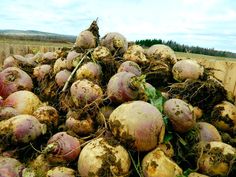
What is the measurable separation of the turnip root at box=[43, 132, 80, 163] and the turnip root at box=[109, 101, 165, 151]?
0.35 meters

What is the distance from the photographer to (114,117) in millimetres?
2945

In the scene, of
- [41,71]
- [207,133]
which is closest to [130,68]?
[207,133]

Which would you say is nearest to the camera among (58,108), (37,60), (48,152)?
(48,152)

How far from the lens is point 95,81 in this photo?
3490 millimetres

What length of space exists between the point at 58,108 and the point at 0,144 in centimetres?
80

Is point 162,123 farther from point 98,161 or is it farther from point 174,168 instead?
point 98,161

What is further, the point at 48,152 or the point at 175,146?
Answer: the point at 175,146

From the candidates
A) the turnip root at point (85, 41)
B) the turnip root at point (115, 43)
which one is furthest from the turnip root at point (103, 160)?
the turnip root at point (85, 41)

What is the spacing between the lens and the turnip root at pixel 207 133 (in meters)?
3.38

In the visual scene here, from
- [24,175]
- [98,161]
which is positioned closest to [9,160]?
[24,175]

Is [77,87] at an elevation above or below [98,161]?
above

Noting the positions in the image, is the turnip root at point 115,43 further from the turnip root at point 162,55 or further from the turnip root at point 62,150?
the turnip root at point 62,150

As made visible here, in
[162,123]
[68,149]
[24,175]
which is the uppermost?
[162,123]

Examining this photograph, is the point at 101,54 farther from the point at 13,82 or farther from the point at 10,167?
the point at 10,167
